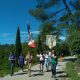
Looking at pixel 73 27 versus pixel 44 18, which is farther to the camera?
pixel 44 18

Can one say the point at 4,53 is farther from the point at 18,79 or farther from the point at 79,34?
the point at 18,79

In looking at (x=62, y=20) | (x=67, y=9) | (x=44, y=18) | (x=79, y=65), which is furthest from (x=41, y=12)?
(x=79, y=65)

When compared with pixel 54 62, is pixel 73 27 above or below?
above

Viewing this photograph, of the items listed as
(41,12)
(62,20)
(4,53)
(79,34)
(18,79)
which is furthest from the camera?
(4,53)

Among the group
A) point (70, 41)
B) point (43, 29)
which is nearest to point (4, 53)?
point (43, 29)

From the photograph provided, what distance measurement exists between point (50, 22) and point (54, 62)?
2530 cm

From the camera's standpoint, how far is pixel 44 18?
47594mm

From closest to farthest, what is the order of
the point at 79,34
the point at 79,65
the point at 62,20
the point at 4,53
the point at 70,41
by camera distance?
the point at 79,65 < the point at 79,34 < the point at 70,41 < the point at 62,20 < the point at 4,53

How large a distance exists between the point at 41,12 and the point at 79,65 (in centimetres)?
1784

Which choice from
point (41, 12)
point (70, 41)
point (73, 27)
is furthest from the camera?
point (41, 12)

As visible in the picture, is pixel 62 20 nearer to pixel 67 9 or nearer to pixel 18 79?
pixel 67 9

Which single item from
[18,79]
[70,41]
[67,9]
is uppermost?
[67,9]

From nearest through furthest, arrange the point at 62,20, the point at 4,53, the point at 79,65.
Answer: the point at 79,65 → the point at 62,20 → the point at 4,53

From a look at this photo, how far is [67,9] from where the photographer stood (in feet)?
115
